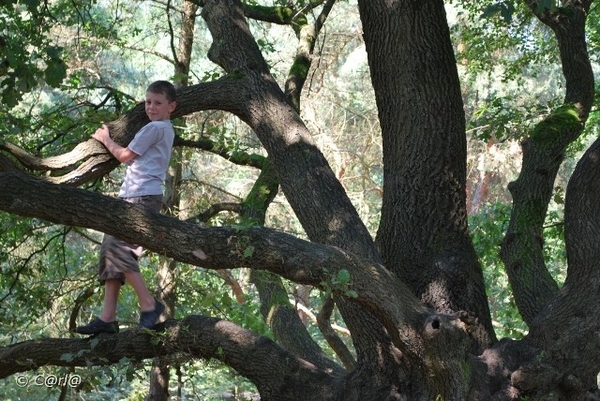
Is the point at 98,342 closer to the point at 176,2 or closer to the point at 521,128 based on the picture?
the point at 521,128

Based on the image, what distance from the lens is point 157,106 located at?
16.7 feet

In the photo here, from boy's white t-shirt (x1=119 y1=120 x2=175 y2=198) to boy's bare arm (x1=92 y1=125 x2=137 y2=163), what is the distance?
34 millimetres

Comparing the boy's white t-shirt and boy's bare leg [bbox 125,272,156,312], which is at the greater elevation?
the boy's white t-shirt

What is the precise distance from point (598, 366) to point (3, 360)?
351 cm

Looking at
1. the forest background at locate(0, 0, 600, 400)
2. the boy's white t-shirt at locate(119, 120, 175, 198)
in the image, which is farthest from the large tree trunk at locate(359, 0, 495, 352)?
the boy's white t-shirt at locate(119, 120, 175, 198)

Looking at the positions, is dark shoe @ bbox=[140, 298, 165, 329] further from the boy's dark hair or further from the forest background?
the boy's dark hair

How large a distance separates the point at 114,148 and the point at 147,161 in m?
0.25

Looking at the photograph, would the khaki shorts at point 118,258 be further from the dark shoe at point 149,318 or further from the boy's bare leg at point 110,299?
the dark shoe at point 149,318

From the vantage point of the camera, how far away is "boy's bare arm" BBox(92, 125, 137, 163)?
4.86 metres

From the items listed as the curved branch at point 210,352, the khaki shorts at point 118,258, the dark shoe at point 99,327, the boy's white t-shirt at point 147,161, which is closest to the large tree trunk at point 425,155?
the curved branch at point 210,352

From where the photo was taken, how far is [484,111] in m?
9.91

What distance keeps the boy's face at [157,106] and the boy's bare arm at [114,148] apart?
27 cm

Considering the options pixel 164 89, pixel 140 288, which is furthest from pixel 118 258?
pixel 164 89

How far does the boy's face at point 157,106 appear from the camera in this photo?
5.07 m
